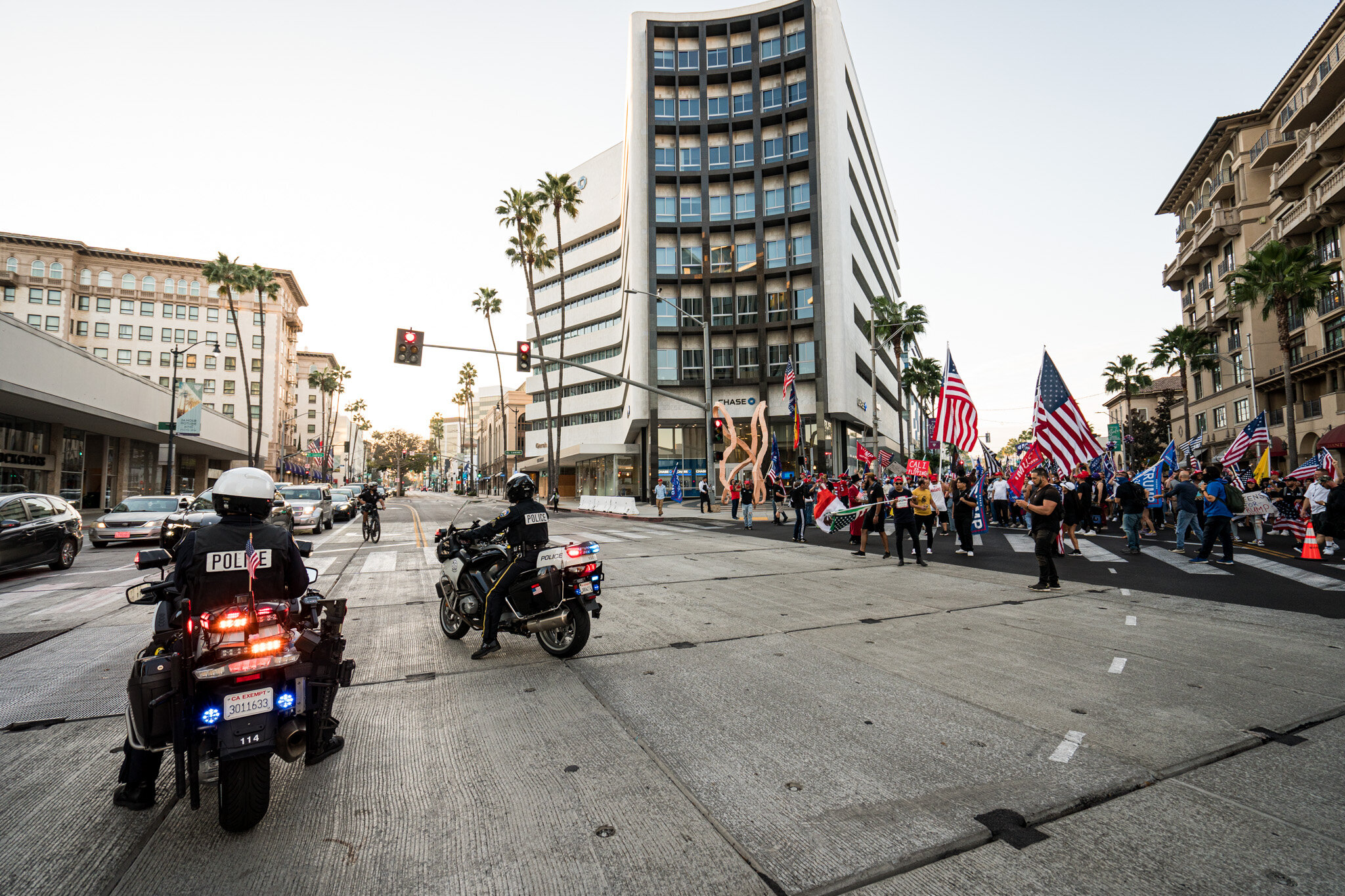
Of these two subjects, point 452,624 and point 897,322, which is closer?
point 452,624

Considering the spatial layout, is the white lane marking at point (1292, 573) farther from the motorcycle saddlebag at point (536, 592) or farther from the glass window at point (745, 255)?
the glass window at point (745, 255)

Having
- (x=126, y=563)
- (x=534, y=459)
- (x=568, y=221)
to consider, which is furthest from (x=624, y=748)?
(x=534, y=459)

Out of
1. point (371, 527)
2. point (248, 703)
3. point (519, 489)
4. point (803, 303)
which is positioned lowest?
point (371, 527)

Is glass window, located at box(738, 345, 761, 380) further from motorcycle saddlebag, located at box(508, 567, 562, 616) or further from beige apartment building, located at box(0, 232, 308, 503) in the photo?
beige apartment building, located at box(0, 232, 308, 503)

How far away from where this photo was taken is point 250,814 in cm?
306

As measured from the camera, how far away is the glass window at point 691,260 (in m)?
47.6

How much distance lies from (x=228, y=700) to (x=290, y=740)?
1.14 feet

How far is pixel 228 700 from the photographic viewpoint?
300 centimetres

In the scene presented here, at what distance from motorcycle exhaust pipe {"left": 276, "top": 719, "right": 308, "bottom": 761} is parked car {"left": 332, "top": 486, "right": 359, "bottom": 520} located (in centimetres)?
3061

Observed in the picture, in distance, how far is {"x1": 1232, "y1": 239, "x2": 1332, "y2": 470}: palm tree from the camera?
1236 inches

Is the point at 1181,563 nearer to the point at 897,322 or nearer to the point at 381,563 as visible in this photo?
A: the point at 381,563

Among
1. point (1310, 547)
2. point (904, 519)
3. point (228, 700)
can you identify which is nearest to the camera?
point (228, 700)

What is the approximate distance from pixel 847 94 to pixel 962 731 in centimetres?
5604

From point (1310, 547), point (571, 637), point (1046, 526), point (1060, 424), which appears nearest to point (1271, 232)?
point (1310, 547)
